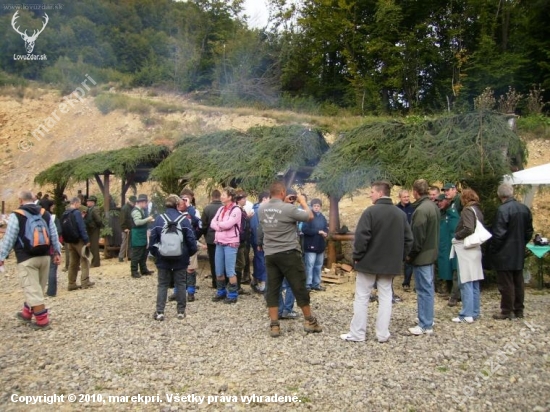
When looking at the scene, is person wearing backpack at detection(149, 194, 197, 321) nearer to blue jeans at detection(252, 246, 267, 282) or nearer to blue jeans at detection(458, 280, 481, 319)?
blue jeans at detection(252, 246, 267, 282)

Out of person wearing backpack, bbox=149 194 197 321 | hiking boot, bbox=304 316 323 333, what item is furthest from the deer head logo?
hiking boot, bbox=304 316 323 333

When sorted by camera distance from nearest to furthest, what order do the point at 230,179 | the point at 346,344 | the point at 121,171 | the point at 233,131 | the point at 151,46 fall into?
1. the point at 346,344
2. the point at 230,179
3. the point at 233,131
4. the point at 121,171
5. the point at 151,46

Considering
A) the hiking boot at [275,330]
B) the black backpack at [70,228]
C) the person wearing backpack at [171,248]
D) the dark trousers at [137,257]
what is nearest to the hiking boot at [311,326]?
the hiking boot at [275,330]

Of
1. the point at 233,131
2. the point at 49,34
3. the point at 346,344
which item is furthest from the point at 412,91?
the point at 49,34

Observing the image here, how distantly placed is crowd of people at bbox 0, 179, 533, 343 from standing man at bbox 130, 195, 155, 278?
1.39m

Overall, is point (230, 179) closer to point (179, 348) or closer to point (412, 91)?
point (179, 348)

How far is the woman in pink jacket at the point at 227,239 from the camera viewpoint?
7.21 metres

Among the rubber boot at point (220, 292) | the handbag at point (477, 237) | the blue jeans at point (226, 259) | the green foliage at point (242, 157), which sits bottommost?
the rubber boot at point (220, 292)

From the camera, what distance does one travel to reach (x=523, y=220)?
6145 millimetres

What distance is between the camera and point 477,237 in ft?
19.8

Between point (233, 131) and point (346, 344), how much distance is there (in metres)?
7.69

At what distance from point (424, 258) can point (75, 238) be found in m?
5.86

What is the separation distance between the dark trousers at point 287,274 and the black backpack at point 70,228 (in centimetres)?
418

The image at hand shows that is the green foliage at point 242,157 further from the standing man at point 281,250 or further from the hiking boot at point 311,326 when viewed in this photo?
the hiking boot at point 311,326
